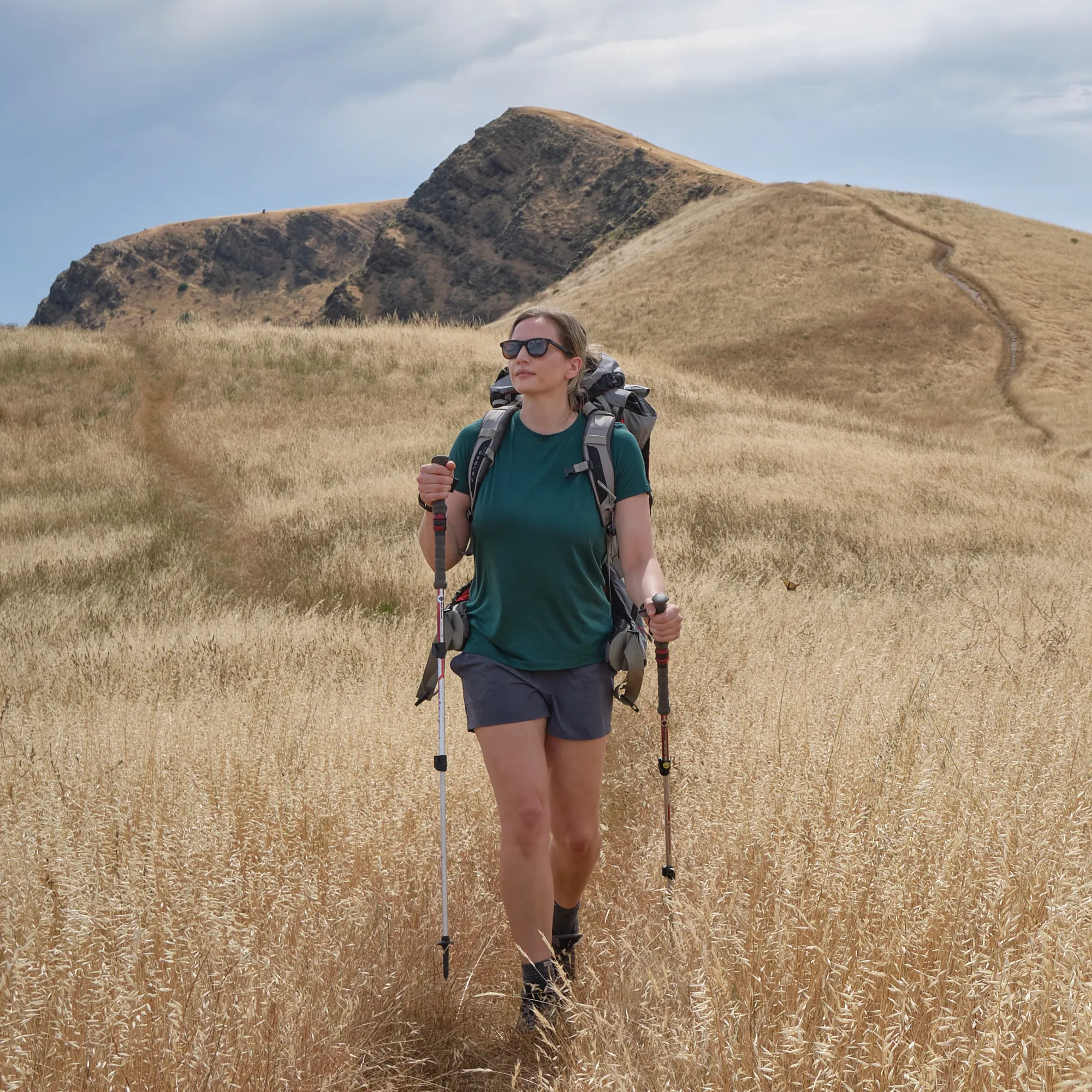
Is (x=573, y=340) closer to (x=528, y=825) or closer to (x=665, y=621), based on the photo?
(x=665, y=621)

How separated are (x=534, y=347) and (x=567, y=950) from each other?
230 cm

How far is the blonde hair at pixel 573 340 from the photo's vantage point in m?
3.59

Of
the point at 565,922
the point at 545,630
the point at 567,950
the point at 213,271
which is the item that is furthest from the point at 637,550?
the point at 213,271

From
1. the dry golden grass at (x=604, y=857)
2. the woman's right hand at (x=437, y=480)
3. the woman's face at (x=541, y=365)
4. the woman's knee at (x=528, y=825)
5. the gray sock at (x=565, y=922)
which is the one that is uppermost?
the woman's face at (x=541, y=365)

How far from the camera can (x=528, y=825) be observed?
316cm

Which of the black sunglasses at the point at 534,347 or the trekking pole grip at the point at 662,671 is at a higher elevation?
the black sunglasses at the point at 534,347

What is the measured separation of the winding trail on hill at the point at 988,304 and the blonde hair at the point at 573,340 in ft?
96.2

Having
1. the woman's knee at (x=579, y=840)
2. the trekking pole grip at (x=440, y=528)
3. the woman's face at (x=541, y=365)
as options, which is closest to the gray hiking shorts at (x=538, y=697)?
the woman's knee at (x=579, y=840)

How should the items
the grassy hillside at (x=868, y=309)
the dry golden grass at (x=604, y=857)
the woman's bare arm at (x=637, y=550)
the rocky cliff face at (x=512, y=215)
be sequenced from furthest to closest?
1. the rocky cliff face at (x=512, y=215)
2. the grassy hillside at (x=868, y=309)
3. the woman's bare arm at (x=637, y=550)
4. the dry golden grass at (x=604, y=857)

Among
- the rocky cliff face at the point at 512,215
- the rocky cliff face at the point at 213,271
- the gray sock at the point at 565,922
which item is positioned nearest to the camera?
the gray sock at the point at 565,922

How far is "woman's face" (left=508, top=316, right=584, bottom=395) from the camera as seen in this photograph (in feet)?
11.6

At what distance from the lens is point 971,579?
10125 mm

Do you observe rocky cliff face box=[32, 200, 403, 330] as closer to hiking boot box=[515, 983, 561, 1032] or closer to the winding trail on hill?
the winding trail on hill

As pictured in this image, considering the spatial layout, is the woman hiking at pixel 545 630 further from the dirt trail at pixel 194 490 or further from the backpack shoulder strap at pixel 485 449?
the dirt trail at pixel 194 490
